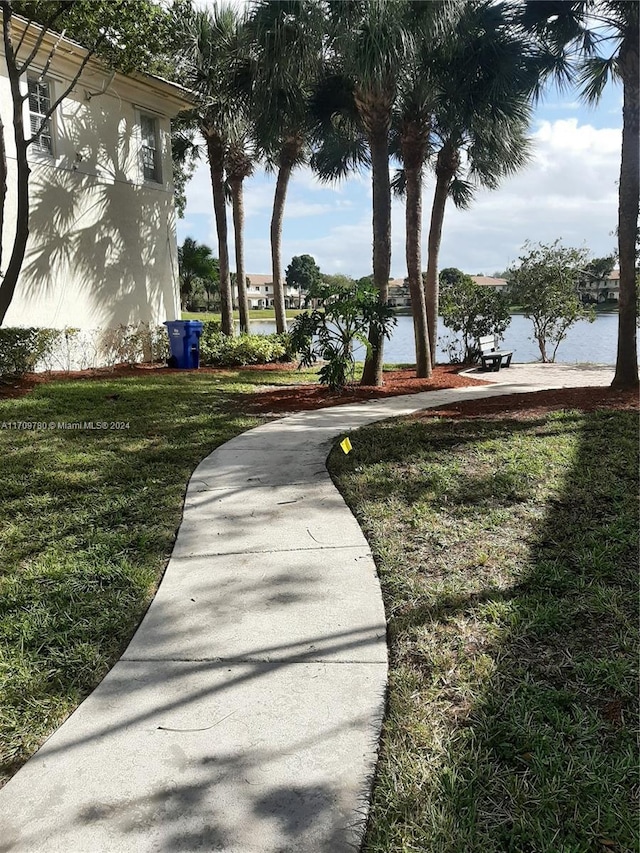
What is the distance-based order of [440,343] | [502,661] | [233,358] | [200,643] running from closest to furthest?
1. [502,661]
2. [200,643]
3. [233,358]
4. [440,343]

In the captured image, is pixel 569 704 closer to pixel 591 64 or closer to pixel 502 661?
pixel 502 661

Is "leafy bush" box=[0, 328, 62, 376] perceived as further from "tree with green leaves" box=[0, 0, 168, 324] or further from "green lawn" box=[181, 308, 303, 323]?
"green lawn" box=[181, 308, 303, 323]

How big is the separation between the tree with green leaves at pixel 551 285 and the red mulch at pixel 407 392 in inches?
305

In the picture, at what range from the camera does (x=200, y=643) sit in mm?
2793

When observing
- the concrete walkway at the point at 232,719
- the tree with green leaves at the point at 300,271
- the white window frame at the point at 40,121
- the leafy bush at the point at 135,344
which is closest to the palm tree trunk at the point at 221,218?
the leafy bush at the point at 135,344

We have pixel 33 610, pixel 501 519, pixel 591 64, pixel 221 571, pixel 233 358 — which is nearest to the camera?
pixel 33 610

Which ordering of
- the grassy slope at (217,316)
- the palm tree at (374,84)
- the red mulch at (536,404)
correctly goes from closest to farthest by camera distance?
the red mulch at (536,404)
the palm tree at (374,84)
the grassy slope at (217,316)

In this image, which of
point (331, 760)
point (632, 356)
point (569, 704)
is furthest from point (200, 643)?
point (632, 356)

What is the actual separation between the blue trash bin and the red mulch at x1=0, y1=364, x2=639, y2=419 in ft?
2.66

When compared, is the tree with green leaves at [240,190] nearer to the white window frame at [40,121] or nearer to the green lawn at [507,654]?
the white window frame at [40,121]

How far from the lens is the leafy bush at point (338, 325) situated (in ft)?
31.6

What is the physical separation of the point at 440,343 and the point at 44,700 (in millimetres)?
17011

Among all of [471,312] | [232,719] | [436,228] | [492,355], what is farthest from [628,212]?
[232,719]

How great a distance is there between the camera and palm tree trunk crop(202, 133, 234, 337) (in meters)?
16.8
